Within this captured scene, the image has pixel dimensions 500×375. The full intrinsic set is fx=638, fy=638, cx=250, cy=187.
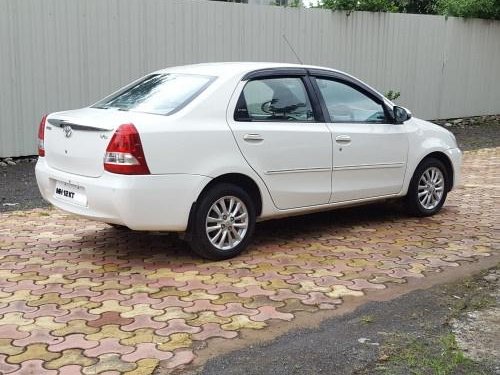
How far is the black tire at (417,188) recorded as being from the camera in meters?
6.84

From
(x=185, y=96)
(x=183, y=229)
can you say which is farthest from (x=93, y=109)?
(x=183, y=229)

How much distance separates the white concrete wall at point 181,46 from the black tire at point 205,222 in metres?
5.33

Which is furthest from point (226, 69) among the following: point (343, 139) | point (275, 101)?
point (343, 139)

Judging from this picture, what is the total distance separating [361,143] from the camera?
621 centimetres

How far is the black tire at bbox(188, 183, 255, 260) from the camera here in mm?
5172

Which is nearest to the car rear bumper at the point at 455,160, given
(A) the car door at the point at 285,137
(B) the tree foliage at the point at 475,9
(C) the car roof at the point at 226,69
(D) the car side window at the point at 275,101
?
(A) the car door at the point at 285,137

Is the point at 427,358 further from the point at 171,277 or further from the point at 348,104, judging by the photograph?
the point at 348,104

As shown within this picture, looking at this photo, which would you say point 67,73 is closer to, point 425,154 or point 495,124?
point 425,154

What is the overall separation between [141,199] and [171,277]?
26.7 inches

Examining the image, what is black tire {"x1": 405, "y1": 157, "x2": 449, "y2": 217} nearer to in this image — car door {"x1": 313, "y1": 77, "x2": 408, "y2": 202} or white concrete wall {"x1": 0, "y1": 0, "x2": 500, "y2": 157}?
car door {"x1": 313, "y1": 77, "x2": 408, "y2": 202}

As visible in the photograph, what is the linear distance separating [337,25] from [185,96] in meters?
8.39

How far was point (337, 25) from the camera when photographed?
13.0 meters

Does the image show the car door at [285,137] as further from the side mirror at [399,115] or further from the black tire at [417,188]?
the black tire at [417,188]

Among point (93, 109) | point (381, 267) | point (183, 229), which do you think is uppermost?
point (93, 109)
